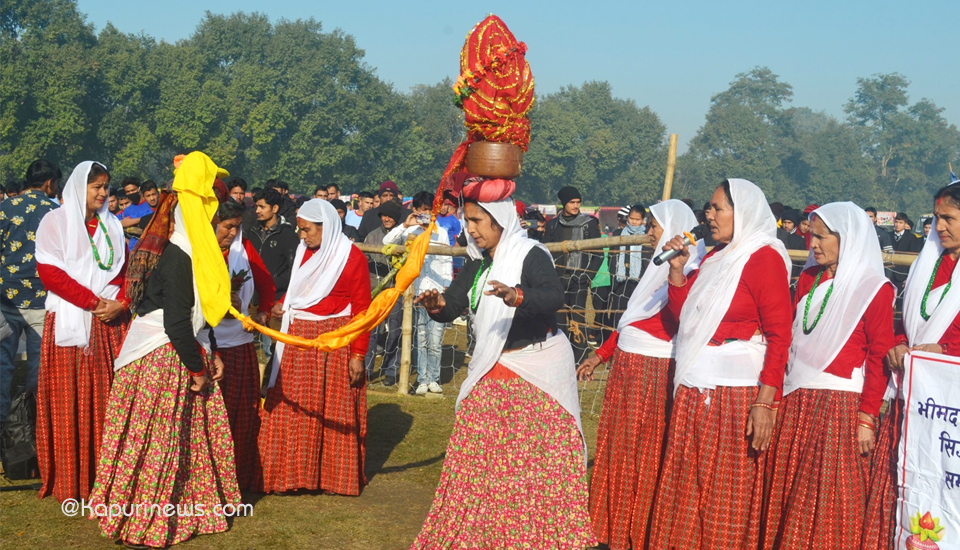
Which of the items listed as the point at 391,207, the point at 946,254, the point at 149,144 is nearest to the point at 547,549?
the point at 946,254

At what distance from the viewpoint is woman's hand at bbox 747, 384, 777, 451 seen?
13.9 ft

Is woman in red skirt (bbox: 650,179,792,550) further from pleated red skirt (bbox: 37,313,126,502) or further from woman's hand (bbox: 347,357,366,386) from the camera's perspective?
pleated red skirt (bbox: 37,313,126,502)

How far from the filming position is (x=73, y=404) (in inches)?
215

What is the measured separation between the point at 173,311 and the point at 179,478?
3.29ft

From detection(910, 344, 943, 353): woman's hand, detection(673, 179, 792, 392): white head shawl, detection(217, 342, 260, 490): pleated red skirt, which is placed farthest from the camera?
detection(217, 342, 260, 490): pleated red skirt

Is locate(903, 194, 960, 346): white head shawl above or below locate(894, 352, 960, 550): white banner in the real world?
above

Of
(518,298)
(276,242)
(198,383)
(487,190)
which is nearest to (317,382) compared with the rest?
(198,383)

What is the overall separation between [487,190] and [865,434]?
219 centimetres

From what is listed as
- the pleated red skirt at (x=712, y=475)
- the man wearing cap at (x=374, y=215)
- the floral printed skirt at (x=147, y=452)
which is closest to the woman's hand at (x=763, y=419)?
the pleated red skirt at (x=712, y=475)

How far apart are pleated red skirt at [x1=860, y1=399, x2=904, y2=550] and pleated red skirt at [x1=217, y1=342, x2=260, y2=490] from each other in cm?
373

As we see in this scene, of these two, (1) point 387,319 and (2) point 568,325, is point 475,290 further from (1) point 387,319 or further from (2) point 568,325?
(2) point 568,325

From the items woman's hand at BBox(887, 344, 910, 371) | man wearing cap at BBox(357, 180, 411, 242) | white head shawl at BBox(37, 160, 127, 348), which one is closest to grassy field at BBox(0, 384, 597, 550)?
white head shawl at BBox(37, 160, 127, 348)

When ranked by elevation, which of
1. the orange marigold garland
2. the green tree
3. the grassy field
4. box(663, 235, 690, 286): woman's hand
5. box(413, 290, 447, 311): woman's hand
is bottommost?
the grassy field

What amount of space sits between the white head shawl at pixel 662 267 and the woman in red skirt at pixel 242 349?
2.42 m
